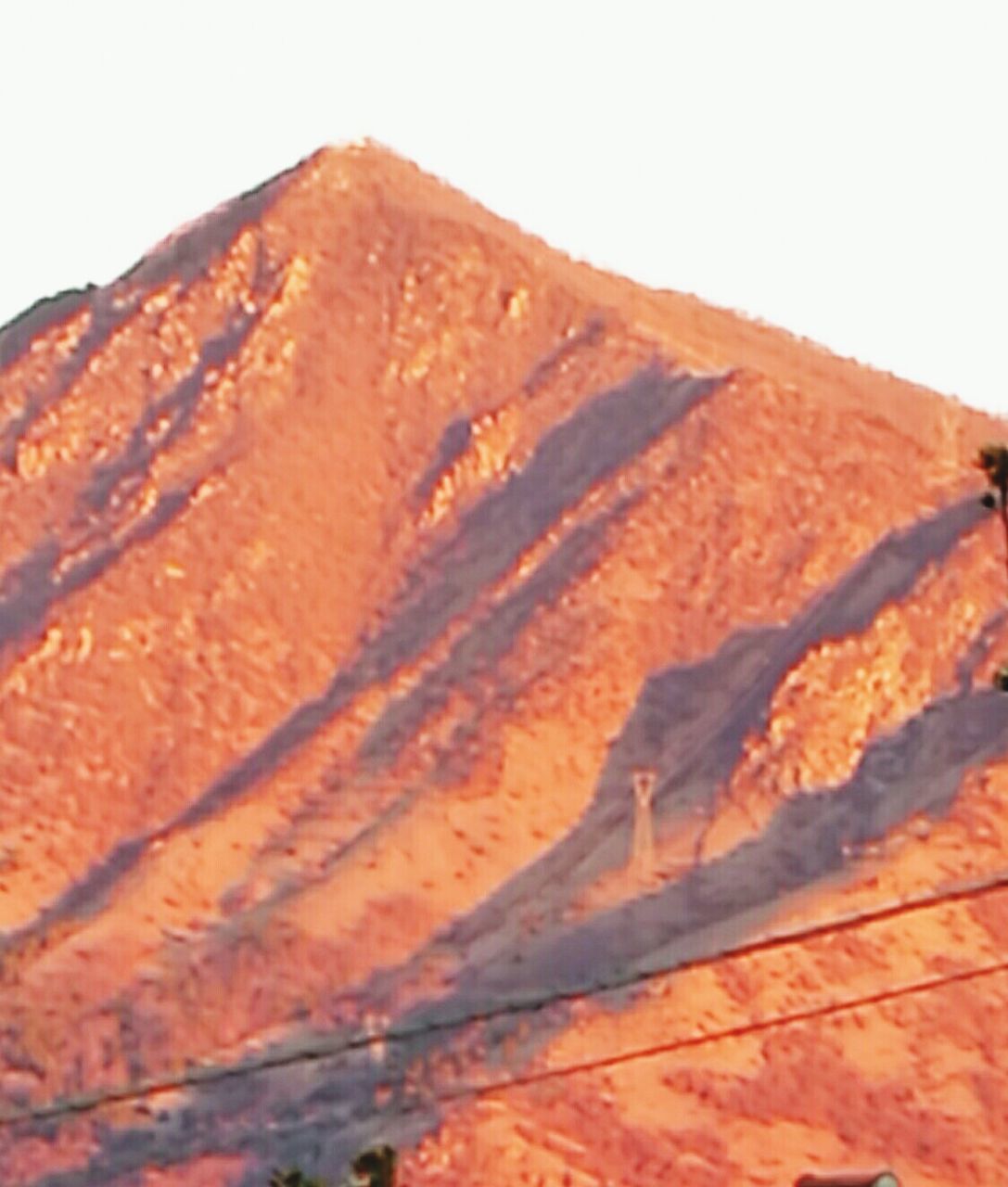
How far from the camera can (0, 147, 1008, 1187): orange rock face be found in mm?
144875

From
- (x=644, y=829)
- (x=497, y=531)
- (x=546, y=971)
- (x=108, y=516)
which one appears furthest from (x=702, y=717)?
(x=108, y=516)

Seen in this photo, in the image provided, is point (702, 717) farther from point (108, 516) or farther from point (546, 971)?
point (108, 516)

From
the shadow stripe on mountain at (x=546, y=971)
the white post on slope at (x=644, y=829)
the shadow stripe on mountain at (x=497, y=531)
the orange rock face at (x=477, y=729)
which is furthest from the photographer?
the shadow stripe on mountain at (x=497, y=531)

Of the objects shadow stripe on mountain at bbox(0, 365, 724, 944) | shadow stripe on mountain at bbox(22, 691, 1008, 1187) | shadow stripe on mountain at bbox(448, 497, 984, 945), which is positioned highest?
shadow stripe on mountain at bbox(0, 365, 724, 944)

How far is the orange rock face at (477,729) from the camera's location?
145 m

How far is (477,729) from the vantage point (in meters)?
168

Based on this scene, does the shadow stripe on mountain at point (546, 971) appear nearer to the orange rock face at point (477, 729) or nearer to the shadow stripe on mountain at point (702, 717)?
the orange rock face at point (477, 729)

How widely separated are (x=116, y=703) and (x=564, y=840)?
72.2 ft

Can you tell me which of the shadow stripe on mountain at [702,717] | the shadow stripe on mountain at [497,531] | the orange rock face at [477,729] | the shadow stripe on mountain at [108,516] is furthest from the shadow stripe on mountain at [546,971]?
the shadow stripe on mountain at [108,516]

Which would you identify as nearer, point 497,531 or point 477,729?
point 477,729

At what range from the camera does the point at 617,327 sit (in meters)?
190

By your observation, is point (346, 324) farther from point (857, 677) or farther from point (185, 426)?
point (857, 677)

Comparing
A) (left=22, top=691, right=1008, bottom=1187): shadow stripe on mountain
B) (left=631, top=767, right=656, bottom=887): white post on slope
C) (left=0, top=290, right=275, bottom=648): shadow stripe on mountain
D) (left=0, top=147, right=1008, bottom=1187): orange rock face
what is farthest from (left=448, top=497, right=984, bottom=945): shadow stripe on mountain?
(left=0, top=290, right=275, bottom=648): shadow stripe on mountain

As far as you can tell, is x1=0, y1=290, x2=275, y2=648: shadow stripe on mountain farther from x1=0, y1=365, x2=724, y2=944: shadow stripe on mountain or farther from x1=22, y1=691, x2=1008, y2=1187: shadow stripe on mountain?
x1=22, y1=691, x2=1008, y2=1187: shadow stripe on mountain
